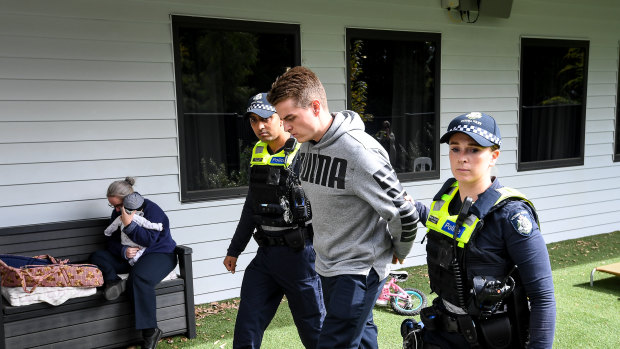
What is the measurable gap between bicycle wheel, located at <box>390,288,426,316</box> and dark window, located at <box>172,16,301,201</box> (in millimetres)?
1823

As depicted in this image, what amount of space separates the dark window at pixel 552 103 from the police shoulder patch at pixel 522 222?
17.8 ft

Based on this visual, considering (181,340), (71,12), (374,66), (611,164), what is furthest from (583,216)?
(71,12)

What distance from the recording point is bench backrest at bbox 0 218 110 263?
3922mm

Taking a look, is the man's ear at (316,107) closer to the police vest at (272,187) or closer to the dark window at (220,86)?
the police vest at (272,187)

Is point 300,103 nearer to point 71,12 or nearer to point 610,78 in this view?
point 71,12

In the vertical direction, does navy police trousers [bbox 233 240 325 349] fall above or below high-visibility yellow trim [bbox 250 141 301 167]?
below

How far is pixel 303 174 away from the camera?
2.51m

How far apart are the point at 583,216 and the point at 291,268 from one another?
6089mm

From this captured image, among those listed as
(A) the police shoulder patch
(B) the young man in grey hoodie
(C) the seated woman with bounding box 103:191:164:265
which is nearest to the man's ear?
(B) the young man in grey hoodie

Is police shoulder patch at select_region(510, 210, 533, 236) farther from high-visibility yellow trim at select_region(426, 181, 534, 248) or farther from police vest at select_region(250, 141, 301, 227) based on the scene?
police vest at select_region(250, 141, 301, 227)

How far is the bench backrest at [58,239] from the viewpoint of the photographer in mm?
3922

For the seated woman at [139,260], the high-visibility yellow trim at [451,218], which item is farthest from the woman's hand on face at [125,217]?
the high-visibility yellow trim at [451,218]

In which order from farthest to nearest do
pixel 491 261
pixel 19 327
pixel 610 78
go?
pixel 610 78, pixel 19 327, pixel 491 261

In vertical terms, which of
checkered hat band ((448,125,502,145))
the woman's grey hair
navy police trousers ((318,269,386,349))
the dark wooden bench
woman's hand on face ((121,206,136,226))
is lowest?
the dark wooden bench
